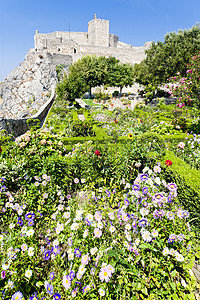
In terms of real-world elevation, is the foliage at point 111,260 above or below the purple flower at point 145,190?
below

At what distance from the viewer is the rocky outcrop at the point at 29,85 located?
2952 cm

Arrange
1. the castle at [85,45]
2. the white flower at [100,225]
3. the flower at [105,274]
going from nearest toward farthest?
1. the flower at [105,274]
2. the white flower at [100,225]
3. the castle at [85,45]

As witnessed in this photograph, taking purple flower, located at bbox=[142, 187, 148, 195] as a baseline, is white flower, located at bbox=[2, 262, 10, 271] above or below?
below

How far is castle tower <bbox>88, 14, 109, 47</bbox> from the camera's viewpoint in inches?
1731

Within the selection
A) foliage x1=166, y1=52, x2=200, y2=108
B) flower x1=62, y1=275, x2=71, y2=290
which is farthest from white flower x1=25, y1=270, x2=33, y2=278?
foliage x1=166, y1=52, x2=200, y2=108

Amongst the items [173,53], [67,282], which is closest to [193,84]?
[67,282]

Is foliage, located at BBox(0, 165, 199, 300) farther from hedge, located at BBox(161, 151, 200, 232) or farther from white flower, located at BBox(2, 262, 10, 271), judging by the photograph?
hedge, located at BBox(161, 151, 200, 232)

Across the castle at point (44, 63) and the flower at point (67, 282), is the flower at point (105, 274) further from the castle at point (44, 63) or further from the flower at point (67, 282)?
the castle at point (44, 63)

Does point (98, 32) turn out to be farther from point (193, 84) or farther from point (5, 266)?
point (5, 266)

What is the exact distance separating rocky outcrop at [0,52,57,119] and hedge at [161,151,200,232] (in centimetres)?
2731

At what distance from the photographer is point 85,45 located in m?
40.6

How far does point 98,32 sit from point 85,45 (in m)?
7.92

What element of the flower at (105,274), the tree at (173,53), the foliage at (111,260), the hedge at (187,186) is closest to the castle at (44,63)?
the tree at (173,53)

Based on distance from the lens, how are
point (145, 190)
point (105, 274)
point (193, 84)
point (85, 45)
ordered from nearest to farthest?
point (105, 274) < point (145, 190) < point (193, 84) < point (85, 45)
